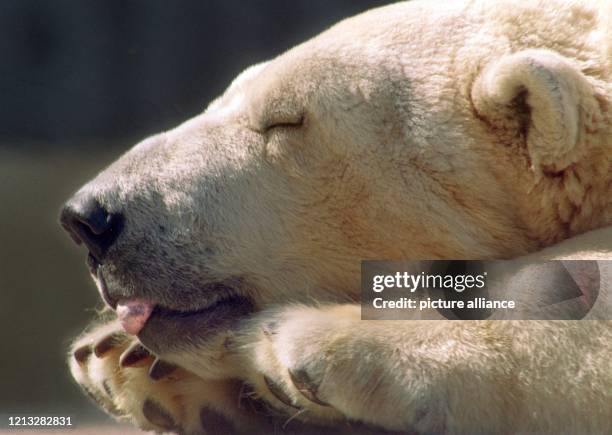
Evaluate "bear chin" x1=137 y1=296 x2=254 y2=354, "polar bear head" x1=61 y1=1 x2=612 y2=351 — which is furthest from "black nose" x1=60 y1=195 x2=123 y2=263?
"bear chin" x1=137 y1=296 x2=254 y2=354

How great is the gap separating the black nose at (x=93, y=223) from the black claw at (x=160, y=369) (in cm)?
21

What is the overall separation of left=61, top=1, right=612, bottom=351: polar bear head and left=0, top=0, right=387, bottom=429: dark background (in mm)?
1247

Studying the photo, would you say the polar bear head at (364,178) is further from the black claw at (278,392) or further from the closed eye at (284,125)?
the black claw at (278,392)

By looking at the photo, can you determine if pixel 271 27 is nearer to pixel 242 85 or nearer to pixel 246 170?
pixel 242 85

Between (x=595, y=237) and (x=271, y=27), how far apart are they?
2711mm

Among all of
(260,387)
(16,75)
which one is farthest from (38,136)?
(260,387)

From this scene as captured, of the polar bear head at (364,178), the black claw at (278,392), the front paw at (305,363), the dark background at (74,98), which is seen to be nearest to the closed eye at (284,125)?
the polar bear head at (364,178)

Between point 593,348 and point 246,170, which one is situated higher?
point 246,170

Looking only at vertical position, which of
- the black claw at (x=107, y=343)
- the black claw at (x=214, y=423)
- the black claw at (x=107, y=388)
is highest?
the black claw at (x=107, y=343)

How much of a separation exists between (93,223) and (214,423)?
0.41 m

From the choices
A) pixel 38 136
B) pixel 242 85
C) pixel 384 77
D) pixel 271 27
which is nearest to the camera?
pixel 384 77

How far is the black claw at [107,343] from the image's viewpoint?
1840 mm

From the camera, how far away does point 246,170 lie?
1.80m

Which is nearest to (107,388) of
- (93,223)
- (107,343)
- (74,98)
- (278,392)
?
(107,343)
